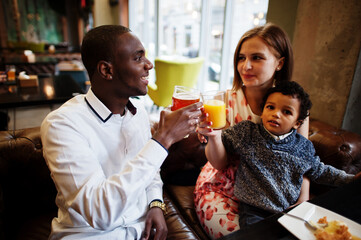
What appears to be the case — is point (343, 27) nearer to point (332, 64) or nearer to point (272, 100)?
point (332, 64)

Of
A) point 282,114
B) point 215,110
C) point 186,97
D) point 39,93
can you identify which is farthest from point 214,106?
point 39,93

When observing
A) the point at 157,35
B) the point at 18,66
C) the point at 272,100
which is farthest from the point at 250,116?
the point at 157,35

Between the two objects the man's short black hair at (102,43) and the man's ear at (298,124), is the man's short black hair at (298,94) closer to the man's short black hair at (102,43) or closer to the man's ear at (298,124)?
the man's ear at (298,124)

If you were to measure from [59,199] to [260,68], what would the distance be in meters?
1.34

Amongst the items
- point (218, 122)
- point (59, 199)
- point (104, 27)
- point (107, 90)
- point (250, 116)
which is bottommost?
point (59, 199)

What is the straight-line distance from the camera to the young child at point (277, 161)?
4.15 feet

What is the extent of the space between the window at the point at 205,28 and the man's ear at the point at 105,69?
8.40 feet

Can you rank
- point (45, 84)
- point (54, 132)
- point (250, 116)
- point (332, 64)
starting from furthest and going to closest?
point (45, 84), point (332, 64), point (250, 116), point (54, 132)

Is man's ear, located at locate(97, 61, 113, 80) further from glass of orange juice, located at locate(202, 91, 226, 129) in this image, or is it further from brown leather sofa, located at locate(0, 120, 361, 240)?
brown leather sofa, located at locate(0, 120, 361, 240)

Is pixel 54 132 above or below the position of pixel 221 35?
below

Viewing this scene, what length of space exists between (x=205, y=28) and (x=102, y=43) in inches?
166

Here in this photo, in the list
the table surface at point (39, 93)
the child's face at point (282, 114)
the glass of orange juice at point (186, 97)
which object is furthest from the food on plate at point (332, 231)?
the table surface at point (39, 93)

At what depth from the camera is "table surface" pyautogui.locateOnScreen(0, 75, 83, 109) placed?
2.49m

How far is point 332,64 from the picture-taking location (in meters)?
2.07
